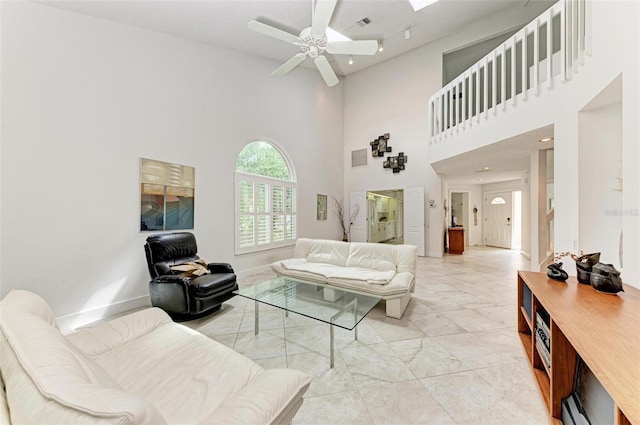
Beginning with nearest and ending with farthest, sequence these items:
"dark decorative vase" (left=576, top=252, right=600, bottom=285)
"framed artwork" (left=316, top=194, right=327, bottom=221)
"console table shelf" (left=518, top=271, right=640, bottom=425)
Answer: "console table shelf" (left=518, top=271, right=640, bottom=425)
"dark decorative vase" (left=576, top=252, right=600, bottom=285)
"framed artwork" (left=316, top=194, right=327, bottom=221)

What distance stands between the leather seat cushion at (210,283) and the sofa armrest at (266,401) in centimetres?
210

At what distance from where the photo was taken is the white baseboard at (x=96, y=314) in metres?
2.76

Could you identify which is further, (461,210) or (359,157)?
(461,210)

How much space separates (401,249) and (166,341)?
278 cm

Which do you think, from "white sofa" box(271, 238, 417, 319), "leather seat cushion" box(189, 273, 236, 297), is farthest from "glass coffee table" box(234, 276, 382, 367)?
"leather seat cushion" box(189, 273, 236, 297)

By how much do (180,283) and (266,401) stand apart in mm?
2343

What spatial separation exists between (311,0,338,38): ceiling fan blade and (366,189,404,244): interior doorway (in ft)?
15.7

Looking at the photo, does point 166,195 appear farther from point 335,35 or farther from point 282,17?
point 335,35

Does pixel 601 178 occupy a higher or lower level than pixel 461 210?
higher

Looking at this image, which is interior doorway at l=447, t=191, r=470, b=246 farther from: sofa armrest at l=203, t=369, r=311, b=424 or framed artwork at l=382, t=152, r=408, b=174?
sofa armrest at l=203, t=369, r=311, b=424

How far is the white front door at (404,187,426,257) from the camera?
21.0 feet

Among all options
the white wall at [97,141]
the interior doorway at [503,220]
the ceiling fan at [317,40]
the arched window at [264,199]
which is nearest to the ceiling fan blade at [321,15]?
the ceiling fan at [317,40]

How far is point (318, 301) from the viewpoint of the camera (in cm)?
251

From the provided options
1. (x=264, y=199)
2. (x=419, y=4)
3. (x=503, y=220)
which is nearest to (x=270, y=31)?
(x=264, y=199)
